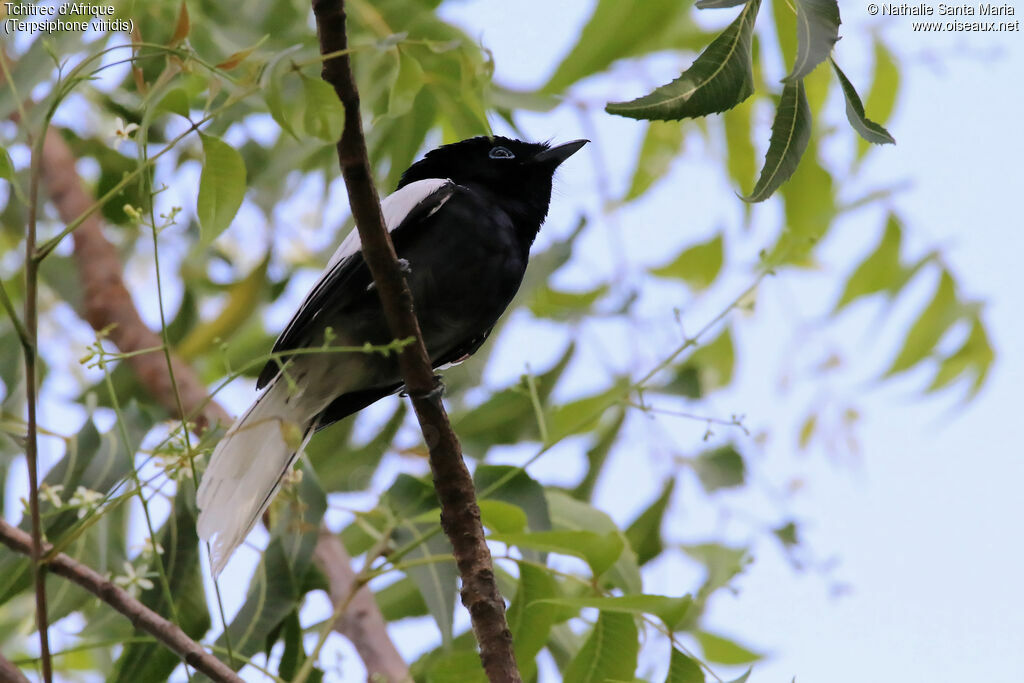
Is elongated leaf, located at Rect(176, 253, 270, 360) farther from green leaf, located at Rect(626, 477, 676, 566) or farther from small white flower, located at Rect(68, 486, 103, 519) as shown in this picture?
green leaf, located at Rect(626, 477, 676, 566)

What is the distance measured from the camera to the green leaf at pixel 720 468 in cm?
321

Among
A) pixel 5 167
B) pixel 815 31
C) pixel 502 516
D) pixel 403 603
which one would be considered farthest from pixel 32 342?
pixel 403 603

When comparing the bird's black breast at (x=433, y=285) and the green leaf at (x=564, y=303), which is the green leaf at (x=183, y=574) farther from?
the green leaf at (x=564, y=303)

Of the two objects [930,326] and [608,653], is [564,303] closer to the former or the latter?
→ [930,326]

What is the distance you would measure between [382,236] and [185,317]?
2.09m

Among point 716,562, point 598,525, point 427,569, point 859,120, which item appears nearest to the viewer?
point 859,120

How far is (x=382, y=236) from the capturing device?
200 cm

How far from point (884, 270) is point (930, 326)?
0.79 ft

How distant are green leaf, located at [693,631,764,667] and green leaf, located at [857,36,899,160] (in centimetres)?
172

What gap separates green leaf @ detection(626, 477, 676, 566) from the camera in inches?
120

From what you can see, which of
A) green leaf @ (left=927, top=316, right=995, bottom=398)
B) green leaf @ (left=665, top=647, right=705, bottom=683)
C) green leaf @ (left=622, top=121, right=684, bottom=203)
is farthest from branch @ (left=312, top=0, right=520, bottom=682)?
green leaf @ (left=927, top=316, right=995, bottom=398)

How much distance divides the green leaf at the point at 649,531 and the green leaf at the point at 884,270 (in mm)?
1111

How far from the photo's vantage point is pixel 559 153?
3.58 meters

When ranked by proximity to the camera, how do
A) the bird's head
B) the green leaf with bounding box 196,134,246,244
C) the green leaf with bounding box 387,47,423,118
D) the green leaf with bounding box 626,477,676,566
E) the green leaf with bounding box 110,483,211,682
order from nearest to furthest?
the green leaf with bounding box 196,134,246,244
the green leaf with bounding box 387,47,423,118
the green leaf with bounding box 110,483,211,682
the green leaf with bounding box 626,477,676,566
the bird's head
